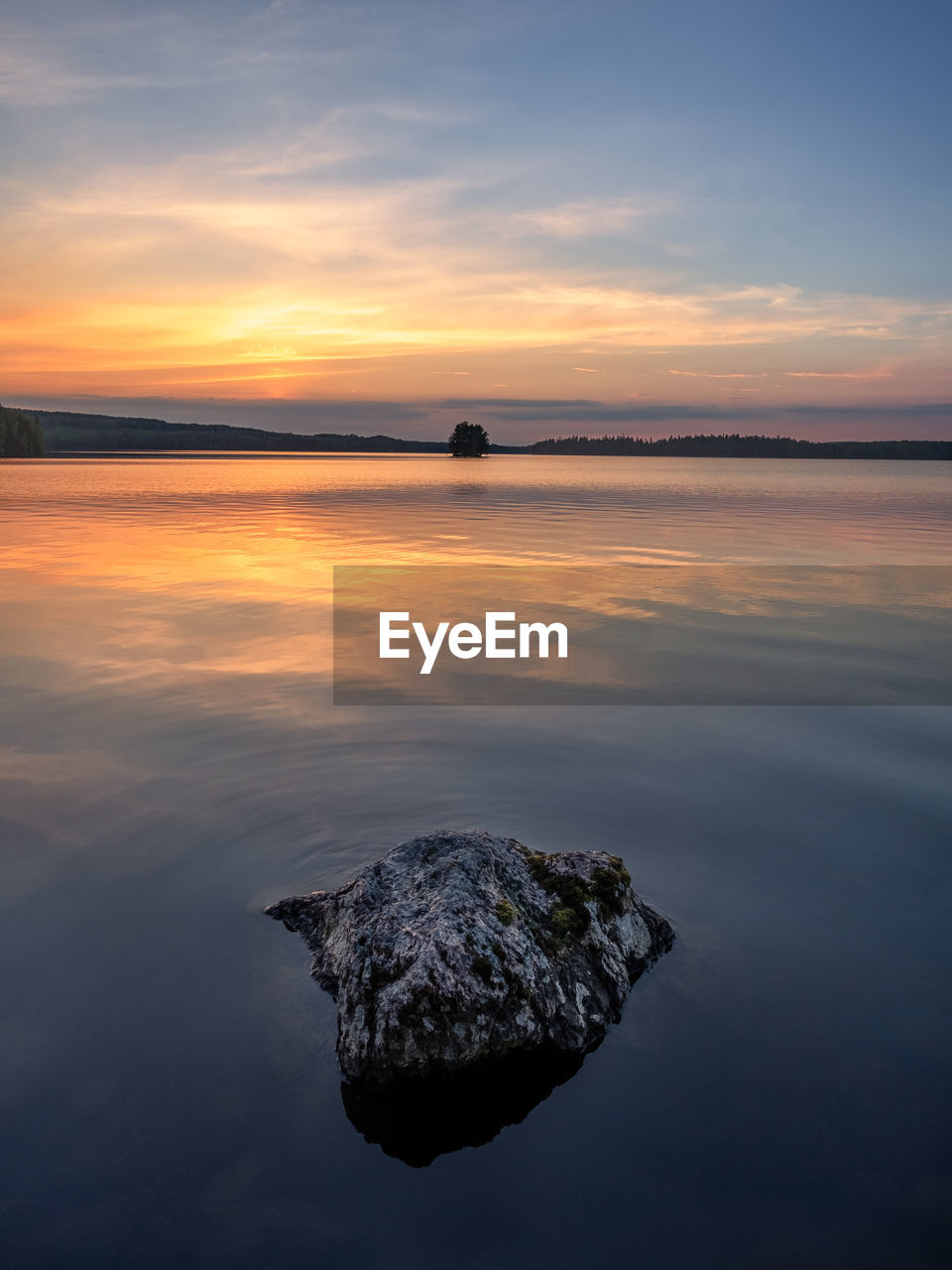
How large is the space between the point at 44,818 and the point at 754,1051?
627 cm

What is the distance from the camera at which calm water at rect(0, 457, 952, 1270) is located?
13.3 feet

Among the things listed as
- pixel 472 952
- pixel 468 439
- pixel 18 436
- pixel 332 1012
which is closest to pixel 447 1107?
pixel 472 952

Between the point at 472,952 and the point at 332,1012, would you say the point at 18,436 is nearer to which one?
the point at 332,1012

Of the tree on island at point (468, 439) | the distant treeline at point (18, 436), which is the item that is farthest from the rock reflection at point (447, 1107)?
the tree on island at point (468, 439)

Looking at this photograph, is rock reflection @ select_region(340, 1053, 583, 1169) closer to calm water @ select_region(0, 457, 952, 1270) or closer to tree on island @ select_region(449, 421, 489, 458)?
calm water @ select_region(0, 457, 952, 1270)

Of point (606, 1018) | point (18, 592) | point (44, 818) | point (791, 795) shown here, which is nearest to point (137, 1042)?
point (606, 1018)

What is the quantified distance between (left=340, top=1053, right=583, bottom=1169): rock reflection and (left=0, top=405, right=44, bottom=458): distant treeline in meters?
146

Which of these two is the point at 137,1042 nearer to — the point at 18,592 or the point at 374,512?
the point at 18,592

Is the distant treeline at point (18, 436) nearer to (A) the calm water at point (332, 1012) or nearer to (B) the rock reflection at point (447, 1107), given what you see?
(A) the calm water at point (332, 1012)

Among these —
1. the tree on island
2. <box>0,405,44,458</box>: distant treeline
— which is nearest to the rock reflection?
<box>0,405,44,458</box>: distant treeline

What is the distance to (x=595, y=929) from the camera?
218 inches

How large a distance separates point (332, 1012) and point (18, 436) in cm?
14973

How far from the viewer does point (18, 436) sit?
134 meters

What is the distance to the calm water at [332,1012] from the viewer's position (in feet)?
13.3
